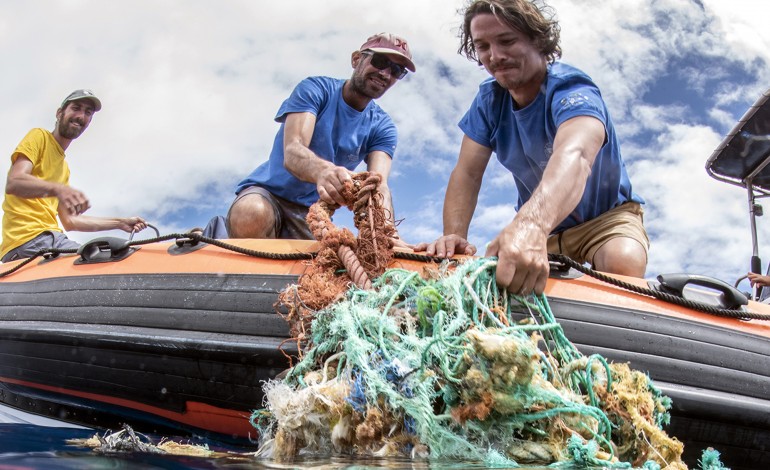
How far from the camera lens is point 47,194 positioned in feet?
15.1

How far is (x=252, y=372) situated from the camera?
237 centimetres

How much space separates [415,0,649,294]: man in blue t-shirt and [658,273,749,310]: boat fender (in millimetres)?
301

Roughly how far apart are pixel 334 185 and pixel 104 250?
1483 mm

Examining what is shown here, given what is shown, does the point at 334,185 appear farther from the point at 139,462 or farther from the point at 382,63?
the point at 382,63

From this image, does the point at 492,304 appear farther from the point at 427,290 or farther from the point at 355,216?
the point at 355,216

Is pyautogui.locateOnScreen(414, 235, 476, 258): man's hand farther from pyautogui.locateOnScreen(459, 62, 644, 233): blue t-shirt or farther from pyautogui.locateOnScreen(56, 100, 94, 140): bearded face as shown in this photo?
pyautogui.locateOnScreen(56, 100, 94, 140): bearded face

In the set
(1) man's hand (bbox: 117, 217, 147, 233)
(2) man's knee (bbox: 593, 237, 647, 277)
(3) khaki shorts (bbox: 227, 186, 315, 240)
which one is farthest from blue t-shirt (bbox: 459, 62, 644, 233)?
(1) man's hand (bbox: 117, 217, 147, 233)

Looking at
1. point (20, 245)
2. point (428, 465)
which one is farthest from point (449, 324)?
point (20, 245)

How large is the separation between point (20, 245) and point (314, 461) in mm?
4000

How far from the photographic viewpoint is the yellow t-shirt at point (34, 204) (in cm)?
470

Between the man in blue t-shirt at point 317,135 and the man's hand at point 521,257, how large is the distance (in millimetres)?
1540

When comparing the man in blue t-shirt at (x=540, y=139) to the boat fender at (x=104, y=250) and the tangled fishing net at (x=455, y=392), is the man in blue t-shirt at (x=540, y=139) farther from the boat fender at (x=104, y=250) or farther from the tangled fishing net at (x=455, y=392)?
the boat fender at (x=104, y=250)

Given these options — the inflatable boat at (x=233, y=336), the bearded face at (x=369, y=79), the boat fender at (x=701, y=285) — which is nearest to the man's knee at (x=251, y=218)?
the inflatable boat at (x=233, y=336)

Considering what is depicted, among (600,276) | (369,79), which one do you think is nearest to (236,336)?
(600,276)
